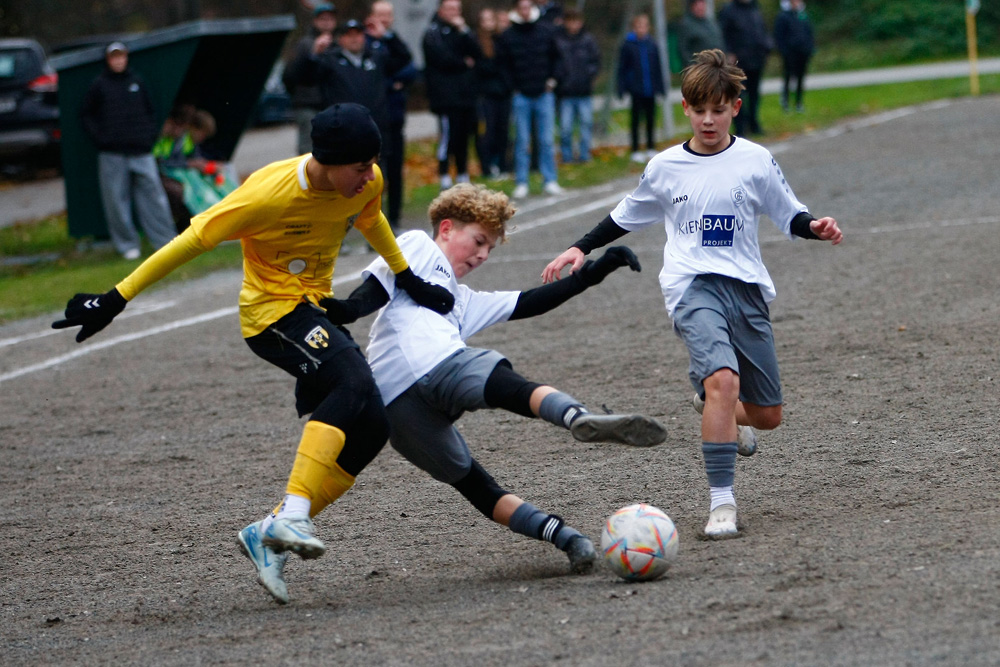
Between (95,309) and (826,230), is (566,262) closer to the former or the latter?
(826,230)

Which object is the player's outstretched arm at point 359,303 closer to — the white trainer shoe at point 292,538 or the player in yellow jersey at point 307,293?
the player in yellow jersey at point 307,293

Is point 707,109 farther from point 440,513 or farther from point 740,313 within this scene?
point 440,513

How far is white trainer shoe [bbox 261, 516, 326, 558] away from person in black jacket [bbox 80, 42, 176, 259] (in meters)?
9.98

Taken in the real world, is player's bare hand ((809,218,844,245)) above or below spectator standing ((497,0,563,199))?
above

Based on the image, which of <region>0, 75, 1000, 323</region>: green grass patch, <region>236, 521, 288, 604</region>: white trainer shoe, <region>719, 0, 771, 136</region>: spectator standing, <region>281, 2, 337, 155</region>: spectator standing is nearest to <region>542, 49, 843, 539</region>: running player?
<region>236, 521, 288, 604</region>: white trainer shoe

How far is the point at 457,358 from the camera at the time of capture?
15.9 feet

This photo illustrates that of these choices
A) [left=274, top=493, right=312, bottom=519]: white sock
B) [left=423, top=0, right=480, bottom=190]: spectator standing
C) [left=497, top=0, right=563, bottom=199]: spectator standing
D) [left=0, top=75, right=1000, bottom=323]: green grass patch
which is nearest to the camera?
[left=274, top=493, right=312, bottom=519]: white sock

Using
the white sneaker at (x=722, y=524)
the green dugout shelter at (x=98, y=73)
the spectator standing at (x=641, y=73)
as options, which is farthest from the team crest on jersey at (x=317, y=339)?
the spectator standing at (x=641, y=73)

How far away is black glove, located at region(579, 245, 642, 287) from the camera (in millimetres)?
4992

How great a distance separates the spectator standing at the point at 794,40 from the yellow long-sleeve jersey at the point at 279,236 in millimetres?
20304

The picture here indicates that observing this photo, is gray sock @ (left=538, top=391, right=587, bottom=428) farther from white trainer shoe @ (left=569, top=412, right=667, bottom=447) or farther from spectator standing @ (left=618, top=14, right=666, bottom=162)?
spectator standing @ (left=618, top=14, right=666, bottom=162)

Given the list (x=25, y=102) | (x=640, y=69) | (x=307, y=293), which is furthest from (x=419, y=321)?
(x=25, y=102)

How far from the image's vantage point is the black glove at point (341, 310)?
501cm

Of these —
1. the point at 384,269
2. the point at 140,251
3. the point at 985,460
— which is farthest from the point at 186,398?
the point at 140,251
